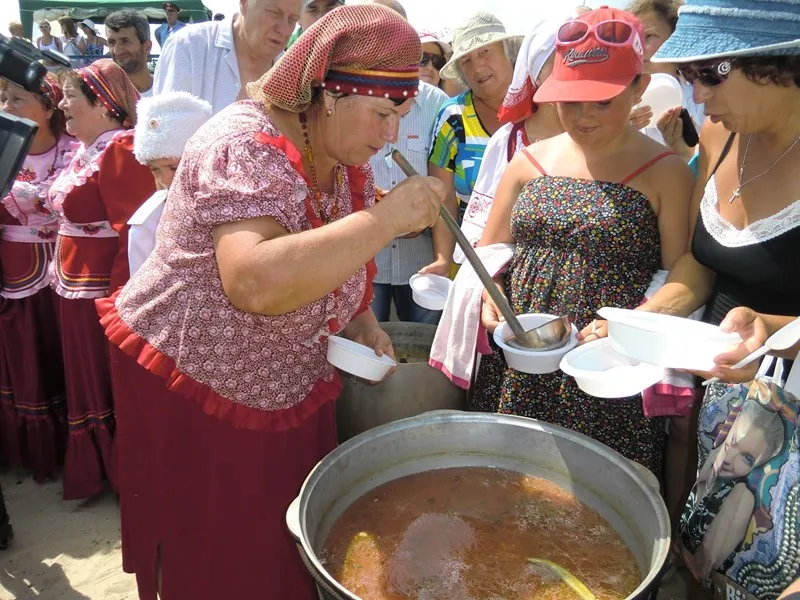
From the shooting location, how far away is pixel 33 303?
3.09m

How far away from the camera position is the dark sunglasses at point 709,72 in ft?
4.63

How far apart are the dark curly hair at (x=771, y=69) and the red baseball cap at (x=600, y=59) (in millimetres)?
378

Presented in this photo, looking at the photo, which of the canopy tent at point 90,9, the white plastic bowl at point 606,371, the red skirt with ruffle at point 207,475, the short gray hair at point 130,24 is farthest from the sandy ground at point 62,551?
the canopy tent at point 90,9

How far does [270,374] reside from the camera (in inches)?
61.5

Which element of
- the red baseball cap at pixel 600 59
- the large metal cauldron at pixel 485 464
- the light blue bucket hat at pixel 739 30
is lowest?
the large metal cauldron at pixel 485 464

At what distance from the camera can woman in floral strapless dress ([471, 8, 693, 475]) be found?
178 centimetres

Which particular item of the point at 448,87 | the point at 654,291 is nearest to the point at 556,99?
the point at 654,291

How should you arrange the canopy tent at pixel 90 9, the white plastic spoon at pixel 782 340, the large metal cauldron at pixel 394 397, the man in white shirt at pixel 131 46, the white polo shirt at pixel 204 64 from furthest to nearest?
1. the canopy tent at pixel 90 9
2. the man in white shirt at pixel 131 46
3. the white polo shirt at pixel 204 64
4. the large metal cauldron at pixel 394 397
5. the white plastic spoon at pixel 782 340

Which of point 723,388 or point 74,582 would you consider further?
point 74,582

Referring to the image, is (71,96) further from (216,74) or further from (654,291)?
(654,291)

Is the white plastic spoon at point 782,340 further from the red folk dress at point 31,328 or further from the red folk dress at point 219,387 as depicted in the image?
the red folk dress at point 31,328

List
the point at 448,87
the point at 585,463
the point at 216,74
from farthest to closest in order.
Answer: the point at 448,87, the point at 216,74, the point at 585,463

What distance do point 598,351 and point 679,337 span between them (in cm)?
27

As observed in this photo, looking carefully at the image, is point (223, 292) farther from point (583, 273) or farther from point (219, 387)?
point (583, 273)
